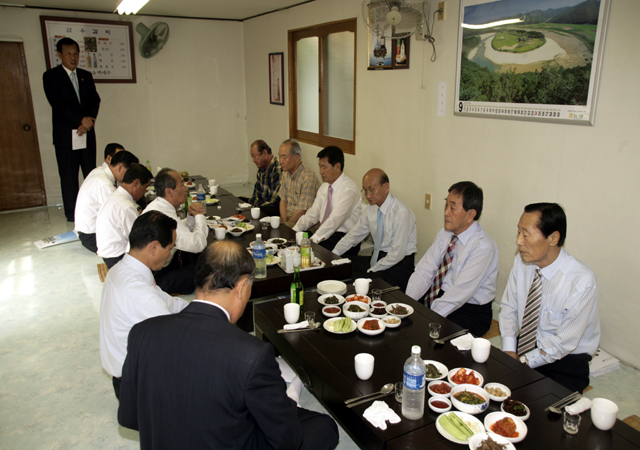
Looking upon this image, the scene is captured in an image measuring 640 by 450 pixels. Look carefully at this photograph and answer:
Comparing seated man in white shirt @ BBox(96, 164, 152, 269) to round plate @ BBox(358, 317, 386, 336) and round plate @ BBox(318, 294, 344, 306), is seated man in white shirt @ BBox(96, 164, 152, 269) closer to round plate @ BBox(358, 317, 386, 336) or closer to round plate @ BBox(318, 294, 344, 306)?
round plate @ BBox(318, 294, 344, 306)

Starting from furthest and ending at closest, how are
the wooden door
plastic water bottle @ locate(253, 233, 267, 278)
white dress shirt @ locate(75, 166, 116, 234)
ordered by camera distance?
the wooden door
white dress shirt @ locate(75, 166, 116, 234)
plastic water bottle @ locate(253, 233, 267, 278)

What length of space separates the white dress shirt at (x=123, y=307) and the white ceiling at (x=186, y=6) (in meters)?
5.10

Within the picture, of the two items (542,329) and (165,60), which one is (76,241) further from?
(542,329)

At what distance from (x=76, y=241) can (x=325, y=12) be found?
169 inches

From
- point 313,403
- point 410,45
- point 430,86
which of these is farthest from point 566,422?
point 410,45

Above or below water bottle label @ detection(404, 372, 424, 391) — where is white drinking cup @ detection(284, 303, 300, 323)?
below

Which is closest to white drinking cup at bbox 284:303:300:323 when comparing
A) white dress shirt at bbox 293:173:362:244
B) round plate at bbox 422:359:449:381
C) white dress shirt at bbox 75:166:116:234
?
round plate at bbox 422:359:449:381

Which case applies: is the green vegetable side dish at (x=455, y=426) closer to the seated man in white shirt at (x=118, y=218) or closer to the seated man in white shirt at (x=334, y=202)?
the seated man in white shirt at (x=334, y=202)

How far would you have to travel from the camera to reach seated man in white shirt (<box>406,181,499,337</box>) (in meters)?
2.87

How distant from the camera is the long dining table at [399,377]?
5.14 feet

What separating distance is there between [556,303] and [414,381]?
1190mm

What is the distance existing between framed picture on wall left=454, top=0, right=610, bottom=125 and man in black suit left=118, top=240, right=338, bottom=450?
2.82 metres

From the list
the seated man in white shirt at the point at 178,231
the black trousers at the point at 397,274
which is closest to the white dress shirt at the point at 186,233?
the seated man in white shirt at the point at 178,231

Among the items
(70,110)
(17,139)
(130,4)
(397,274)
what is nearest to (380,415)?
(397,274)
